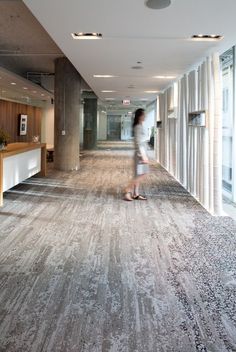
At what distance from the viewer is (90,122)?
21.8 meters

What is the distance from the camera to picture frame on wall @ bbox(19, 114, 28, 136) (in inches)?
635

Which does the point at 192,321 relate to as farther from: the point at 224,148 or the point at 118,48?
the point at 224,148

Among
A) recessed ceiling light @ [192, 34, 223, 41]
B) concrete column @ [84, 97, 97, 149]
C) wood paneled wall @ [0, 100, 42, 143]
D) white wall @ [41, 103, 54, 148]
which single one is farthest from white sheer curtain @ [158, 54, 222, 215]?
concrete column @ [84, 97, 97, 149]

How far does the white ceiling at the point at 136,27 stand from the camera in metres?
4.17

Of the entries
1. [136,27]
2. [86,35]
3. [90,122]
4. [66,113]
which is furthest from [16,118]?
[136,27]

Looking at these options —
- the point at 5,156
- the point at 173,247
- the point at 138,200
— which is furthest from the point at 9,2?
the point at 173,247

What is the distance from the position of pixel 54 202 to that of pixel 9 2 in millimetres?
3776

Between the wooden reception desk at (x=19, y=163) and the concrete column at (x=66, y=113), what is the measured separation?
1.41 m

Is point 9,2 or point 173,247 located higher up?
point 9,2

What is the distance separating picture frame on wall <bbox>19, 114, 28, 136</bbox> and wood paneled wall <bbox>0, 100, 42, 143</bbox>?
0.18 m

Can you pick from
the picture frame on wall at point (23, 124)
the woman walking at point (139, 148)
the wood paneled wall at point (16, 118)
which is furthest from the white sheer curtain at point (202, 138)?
the picture frame on wall at point (23, 124)

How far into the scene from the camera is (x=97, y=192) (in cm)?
783

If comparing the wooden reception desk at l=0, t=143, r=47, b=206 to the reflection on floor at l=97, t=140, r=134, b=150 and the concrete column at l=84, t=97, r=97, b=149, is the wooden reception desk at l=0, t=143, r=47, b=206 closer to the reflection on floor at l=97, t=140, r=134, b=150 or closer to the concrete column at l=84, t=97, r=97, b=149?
the reflection on floor at l=97, t=140, r=134, b=150

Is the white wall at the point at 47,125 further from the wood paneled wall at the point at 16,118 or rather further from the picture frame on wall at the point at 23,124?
the picture frame on wall at the point at 23,124
